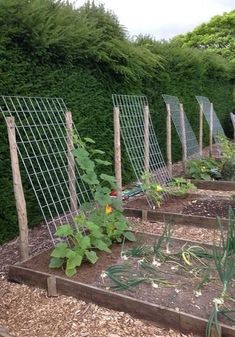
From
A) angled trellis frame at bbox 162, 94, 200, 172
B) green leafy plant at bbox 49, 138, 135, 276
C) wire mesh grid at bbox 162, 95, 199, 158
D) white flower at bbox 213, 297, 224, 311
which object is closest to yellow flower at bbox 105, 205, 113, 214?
green leafy plant at bbox 49, 138, 135, 276

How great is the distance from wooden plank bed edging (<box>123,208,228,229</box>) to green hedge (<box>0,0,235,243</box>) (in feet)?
3.55

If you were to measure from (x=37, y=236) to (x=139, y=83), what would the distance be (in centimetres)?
339

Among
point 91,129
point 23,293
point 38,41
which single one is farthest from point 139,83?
point 23,293

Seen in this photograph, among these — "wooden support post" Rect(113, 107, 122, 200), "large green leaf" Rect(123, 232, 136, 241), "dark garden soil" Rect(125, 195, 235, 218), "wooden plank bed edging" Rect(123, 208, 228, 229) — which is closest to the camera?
"large green leaf" Rect(123, 232, 136, 241)

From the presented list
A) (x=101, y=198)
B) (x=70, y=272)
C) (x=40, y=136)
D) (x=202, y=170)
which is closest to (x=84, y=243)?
(x=70, y=272)

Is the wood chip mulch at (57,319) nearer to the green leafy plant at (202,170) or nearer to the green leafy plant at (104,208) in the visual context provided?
the green leafy plant at (104,208)

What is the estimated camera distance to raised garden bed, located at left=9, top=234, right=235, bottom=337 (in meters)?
2.17

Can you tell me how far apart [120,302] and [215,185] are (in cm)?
349

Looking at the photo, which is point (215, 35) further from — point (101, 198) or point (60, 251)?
point (60, 251)

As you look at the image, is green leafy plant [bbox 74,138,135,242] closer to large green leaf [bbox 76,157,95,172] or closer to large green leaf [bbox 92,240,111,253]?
large green leaf [bbox 76,157,95,172]

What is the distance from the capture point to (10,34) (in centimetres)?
358

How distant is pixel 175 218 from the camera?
405 centimetres

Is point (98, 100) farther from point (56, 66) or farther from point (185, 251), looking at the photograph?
point (185, 251)

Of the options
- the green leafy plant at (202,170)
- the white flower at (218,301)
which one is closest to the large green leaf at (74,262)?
the white flower at (218,301)
